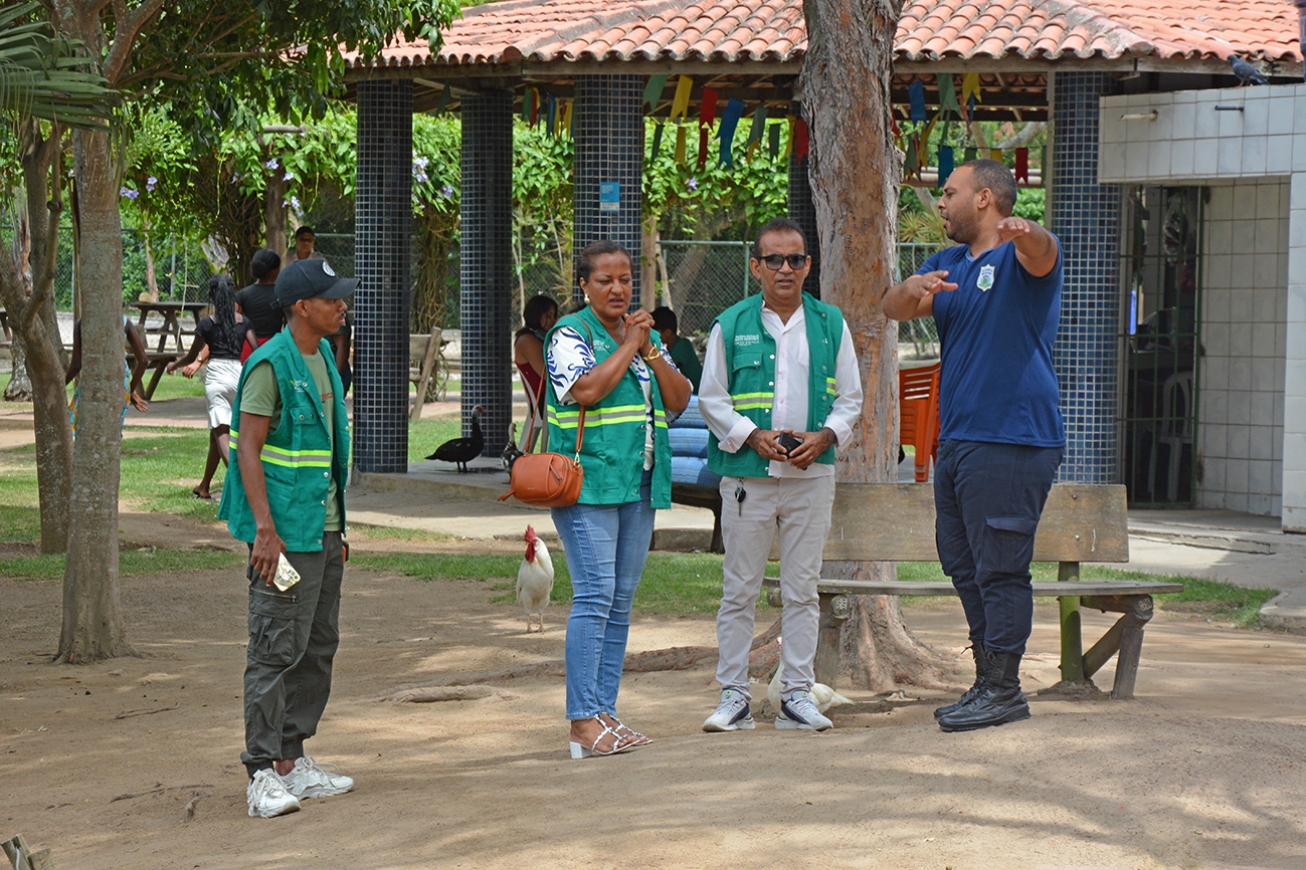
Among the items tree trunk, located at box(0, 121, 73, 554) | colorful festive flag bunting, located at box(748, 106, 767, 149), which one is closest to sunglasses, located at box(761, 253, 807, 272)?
tree trunk, located at box(0, 121, 73, 554)

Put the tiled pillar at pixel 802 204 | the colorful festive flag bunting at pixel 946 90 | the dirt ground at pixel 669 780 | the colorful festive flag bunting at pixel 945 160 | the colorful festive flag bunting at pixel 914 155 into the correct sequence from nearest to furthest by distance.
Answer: the dirt ground at pixel 669 780 < the colorful festive flag bunting at pixel 946 90 < the colorful festive flag bunting at pixel 945 160 < the colorful festive flag bunting at pixel 914 155 < the tiled pillar at pixel 802 204

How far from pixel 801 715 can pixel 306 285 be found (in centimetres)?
232

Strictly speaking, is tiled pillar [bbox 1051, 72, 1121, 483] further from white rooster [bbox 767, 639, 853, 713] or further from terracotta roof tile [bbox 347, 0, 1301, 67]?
white rooster [bbox 767, 639, 853, 713]

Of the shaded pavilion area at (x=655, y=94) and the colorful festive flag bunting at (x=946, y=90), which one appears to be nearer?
the shaded pavilion area at (x=655, y=94)

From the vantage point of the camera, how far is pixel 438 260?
2441 cm

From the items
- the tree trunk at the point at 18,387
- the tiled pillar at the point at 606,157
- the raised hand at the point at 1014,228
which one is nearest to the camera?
the raised hand at the point at 1014,228

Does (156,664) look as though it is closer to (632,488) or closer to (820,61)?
(632,488)

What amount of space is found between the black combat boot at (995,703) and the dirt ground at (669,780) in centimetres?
12

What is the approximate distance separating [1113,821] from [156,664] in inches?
195

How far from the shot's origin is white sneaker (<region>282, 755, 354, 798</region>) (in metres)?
4.98

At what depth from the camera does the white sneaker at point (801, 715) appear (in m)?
5.52

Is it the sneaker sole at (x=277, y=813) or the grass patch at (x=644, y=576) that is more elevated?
the sneaker sole at (x=277, y=813)

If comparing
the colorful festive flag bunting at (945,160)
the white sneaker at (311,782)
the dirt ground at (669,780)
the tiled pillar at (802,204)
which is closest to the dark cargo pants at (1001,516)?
the dirt ground at (669,780)

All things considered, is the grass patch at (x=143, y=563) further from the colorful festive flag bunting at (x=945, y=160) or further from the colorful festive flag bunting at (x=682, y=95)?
the colorful festive flag bunting at (x=945, y=160)
